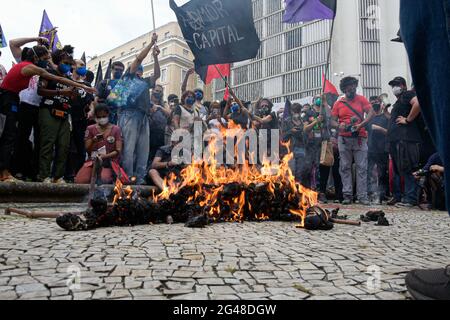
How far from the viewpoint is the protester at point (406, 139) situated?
7.75 meters

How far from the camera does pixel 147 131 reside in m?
7.75

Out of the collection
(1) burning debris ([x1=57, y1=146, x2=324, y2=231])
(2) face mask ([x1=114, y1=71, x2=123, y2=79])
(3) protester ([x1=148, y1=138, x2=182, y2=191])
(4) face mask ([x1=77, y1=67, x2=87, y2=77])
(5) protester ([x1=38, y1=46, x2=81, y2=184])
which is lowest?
(1) burning debris ([x1=57, y1=146, x2=324, y2=231])

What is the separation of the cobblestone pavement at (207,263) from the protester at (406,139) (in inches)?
175

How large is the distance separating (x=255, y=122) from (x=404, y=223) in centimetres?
494

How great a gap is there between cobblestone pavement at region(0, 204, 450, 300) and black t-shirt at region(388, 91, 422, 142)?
465 cm

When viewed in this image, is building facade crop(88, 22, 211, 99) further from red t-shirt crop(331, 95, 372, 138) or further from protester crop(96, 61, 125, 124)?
red t-shirt crop(331, 95, 372, 138)

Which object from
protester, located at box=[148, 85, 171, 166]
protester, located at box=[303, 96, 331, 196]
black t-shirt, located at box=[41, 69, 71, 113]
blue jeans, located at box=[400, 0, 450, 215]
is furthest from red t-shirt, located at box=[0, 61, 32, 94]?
protester, located at box=[303, 96, 331, 196]

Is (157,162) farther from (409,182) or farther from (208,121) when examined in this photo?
(409,182)

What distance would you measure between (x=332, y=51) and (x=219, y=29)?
46845 millimetres

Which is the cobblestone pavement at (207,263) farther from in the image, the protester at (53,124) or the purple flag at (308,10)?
the purple flag at (308,10)

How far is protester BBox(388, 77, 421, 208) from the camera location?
775 cm

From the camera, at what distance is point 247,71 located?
196ft

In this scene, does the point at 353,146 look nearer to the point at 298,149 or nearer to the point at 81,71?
the point at 298,149

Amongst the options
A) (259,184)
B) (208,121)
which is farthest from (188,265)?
(208,121)
